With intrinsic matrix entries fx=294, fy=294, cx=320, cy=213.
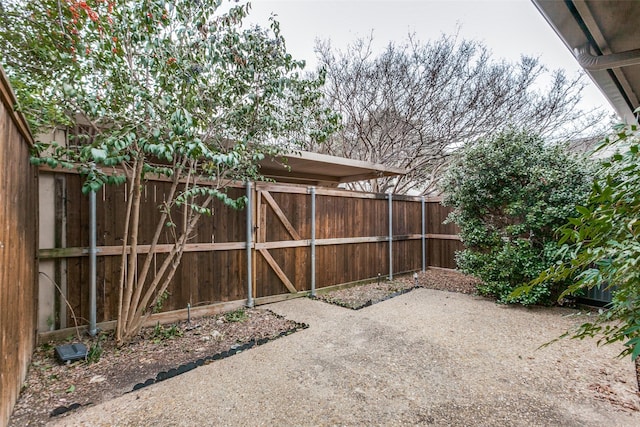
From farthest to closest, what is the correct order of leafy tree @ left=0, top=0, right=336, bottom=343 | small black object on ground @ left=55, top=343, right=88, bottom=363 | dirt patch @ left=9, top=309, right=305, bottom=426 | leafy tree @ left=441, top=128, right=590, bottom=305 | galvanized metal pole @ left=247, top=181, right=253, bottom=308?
galvanized metal pole @ left=247, top=181, right=253, bottom=308, leafy tree @ left=441, top=128, right=590, bottom=305, small black object on ground @ left=55, top=343, right=88, bottom=363, leafy tree @ left=0, top=0, right=336, bottom=343, dirt patch @ left=9, top=309, right=305, bottom=426

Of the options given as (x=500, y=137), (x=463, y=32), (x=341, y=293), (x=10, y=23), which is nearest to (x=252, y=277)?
(x=341, y=293)

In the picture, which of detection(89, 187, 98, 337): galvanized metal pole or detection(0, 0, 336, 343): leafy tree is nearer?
detection(0, 0, 336, 343): leafy tree

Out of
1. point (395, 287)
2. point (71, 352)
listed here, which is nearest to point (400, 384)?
point (71, 352)

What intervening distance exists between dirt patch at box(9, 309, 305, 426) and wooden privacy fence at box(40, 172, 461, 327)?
1.59 ft

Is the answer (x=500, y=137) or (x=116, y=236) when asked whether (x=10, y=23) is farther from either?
(x=500, y=137)

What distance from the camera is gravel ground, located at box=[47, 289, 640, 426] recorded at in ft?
6.73

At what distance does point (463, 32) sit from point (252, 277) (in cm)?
815

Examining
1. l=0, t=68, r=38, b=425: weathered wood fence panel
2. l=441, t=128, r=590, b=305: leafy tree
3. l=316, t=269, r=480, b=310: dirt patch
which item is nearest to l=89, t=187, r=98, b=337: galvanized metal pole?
l=0, t=68, r=38, b=425: weathered wood fence panel

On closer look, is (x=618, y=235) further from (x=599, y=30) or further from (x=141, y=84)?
(x=141, y=84)

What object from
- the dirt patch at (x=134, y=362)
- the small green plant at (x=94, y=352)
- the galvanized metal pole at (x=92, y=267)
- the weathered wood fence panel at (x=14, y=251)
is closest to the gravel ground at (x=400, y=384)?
the dirt patch at (x=134, y=362)

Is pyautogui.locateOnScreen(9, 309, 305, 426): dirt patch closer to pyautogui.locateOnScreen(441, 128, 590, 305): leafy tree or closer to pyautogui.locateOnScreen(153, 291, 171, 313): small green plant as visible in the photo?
pyautogui.locateOnScreen(153, 291, 171, 313): small green plant

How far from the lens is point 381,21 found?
25.8ft

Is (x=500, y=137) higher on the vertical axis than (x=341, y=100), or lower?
lower

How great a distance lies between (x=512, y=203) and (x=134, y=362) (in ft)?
17.6
